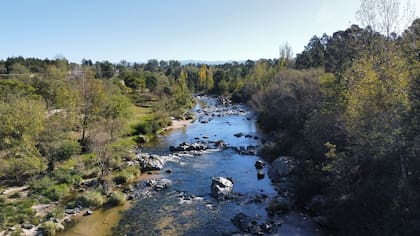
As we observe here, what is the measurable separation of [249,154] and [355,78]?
1966cm

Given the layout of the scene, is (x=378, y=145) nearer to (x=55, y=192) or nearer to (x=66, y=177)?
(x=55, y=192)

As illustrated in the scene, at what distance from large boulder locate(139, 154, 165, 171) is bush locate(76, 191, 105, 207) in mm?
8373

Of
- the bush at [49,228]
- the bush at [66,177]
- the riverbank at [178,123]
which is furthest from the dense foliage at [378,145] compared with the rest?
the riverbank at [178,123]

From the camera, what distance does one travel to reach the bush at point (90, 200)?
24.3 metres

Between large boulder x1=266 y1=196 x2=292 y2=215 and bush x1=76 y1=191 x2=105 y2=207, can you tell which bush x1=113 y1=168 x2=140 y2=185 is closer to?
bush x1=76 y1=191 x2=105 y2=207

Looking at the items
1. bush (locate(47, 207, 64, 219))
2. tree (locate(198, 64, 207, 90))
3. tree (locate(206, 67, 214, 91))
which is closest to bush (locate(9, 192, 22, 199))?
bush (locate(47, 207, 64, 219))

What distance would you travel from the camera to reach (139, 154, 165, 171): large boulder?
109ft

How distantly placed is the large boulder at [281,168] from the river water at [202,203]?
3.12 ft

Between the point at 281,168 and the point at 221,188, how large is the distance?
6.68 metres

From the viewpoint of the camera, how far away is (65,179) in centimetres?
2797

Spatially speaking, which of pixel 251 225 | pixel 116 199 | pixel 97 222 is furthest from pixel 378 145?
pixel 116 199

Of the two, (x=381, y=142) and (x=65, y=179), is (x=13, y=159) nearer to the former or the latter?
(x=65, y=179)

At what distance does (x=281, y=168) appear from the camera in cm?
3006

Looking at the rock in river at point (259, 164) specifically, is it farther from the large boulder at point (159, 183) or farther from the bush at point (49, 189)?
the bush at point (49, 189)
